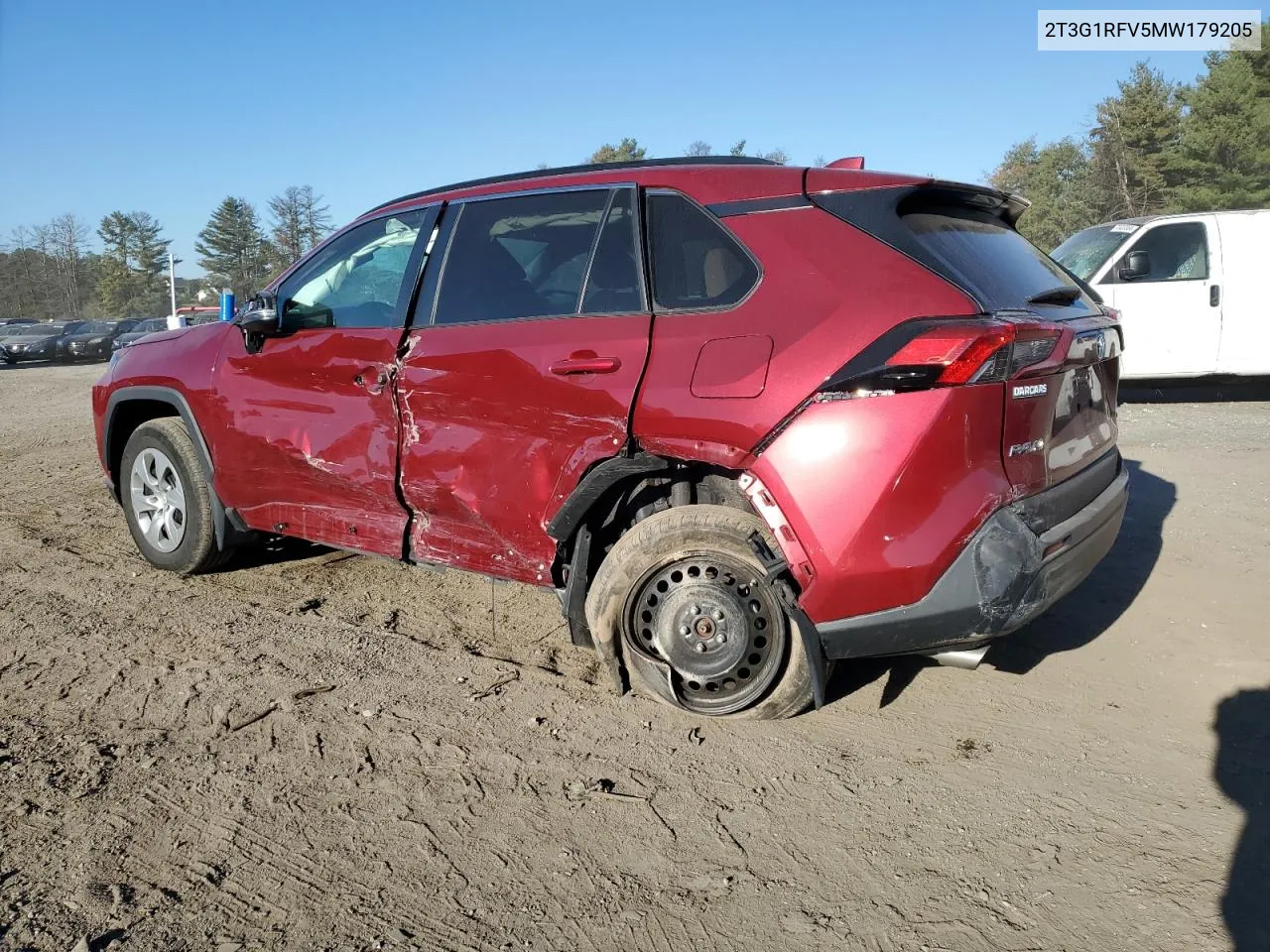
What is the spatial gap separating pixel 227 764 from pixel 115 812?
1.22 ft

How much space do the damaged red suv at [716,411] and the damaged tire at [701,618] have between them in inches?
0.4

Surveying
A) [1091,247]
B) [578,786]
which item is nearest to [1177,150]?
[1091,247]

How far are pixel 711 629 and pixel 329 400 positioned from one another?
202 cm

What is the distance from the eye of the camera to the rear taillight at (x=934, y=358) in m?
2.86

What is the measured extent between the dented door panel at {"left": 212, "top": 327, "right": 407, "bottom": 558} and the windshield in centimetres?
803

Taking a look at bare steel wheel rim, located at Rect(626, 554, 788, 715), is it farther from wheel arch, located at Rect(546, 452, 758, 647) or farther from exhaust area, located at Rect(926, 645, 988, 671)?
exhaust area, located at Rect(926, 645, 988, 671)

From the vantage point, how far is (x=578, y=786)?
3.07 m

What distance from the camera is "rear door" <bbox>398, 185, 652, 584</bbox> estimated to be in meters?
3.45

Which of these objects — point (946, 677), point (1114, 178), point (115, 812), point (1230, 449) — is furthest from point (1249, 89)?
point (115, 812)

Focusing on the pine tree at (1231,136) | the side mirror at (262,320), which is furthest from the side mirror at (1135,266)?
A: the pine tree at (1231,136)

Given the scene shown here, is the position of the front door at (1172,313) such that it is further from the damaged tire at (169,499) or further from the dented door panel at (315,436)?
the damaged tire at (169,499)

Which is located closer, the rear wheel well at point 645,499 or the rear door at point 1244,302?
the rear wheel well at point 645,499

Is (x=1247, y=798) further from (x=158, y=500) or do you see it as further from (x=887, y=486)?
(x=158, y=500)

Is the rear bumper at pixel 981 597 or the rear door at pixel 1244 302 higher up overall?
the rear door at pixel 1244 302
